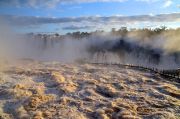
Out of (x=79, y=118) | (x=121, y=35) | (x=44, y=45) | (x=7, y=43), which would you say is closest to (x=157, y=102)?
(x=79, y=118)

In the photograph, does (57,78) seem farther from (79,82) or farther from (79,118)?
(79,118)

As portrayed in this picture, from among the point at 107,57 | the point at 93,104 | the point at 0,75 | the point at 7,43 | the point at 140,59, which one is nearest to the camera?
the point at 93,104

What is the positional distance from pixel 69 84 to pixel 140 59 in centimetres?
3981

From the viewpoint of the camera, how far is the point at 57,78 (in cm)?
2242

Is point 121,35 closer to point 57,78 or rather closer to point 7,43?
point 7,43

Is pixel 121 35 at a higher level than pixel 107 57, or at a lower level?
higher

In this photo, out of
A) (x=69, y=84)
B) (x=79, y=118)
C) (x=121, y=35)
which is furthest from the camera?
(x=121, y=35)

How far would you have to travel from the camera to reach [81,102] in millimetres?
18188

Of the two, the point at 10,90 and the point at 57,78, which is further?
the point at 57,78

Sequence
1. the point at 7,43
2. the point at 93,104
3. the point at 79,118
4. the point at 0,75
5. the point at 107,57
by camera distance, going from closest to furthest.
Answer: the point at 79,118 → the point at 93,104 → the point at 0,75 → the point at 7,43 → the point at 107,57

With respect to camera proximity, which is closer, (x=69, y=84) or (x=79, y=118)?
(x=79, y=118)

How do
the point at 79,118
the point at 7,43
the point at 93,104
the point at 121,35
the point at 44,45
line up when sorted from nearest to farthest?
the point at 79,118, the point at 93,104, the point at 7,43, the point at 121,35, the point at 44,45

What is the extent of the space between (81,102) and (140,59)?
42555 millimetres

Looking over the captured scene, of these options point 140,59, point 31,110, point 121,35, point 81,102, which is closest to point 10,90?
point 31,110
